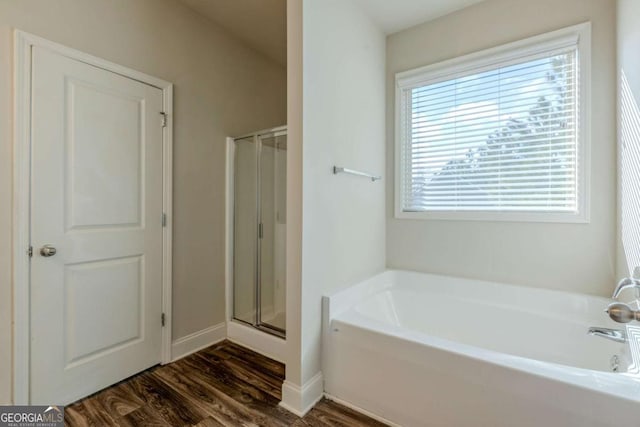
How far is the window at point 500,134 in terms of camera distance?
1818 millimetres

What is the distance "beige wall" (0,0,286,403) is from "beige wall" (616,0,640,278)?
8.38 ft

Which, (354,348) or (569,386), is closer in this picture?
(569,386)

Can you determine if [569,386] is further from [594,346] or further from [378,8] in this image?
[378,8]

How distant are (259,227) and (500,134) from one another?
78.1 inches

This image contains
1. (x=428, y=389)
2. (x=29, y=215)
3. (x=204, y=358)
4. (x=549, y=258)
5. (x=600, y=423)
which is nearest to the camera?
(x=600, y=423)

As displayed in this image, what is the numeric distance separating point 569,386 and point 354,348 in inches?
→ 36.3

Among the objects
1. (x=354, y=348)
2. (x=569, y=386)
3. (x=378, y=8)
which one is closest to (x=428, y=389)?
(x=354, y=348)

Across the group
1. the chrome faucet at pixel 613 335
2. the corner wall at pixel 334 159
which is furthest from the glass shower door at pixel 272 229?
the chrome faucet at pixel 613 335

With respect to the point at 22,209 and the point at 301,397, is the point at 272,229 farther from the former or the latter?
the point at 22,209

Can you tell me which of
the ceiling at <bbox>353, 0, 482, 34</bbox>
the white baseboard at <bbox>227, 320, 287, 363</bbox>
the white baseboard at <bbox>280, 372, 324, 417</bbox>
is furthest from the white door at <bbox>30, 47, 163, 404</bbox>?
the ceiling at <bbox>353, 0, 482, 34</bbox>

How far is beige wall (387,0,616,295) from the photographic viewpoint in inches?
68.0

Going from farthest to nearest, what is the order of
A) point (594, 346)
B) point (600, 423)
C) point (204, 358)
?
point (204, 358) < point (594, 346) < point (600, 423)

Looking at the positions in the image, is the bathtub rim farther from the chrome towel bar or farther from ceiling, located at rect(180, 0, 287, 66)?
ceiling, located at rect(180, 0, 287, 66)

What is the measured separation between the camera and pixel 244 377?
189cm
